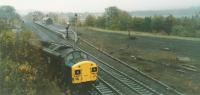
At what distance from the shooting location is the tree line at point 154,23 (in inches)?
2023

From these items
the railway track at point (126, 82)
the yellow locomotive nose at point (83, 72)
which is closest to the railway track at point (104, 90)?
the railway track at point (126, 82)

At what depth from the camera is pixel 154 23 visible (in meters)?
58.2

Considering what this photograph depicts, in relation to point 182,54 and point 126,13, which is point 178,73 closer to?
point 182,54

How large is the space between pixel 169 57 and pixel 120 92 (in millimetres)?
11354

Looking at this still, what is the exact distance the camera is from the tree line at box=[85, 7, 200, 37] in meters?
51.4

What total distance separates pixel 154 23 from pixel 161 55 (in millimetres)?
25257

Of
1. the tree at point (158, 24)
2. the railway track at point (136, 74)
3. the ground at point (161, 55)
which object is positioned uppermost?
the tree at point (158, 24)

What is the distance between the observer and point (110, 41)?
44406 millimetres

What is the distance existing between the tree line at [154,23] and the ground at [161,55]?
8516mm

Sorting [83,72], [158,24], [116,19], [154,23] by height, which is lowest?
[116,19]

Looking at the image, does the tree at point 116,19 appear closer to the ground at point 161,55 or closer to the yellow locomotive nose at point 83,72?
the ground at point 161,55

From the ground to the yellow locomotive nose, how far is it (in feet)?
20.5

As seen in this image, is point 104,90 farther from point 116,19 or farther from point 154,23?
point 116,19

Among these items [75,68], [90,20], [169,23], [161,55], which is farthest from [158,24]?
[75,68]
